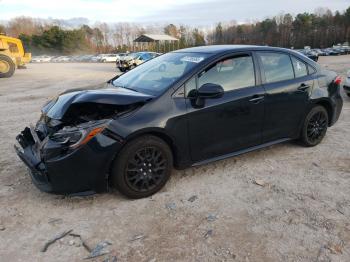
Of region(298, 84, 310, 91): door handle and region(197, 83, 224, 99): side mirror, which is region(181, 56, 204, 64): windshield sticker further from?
region(298, 84, 310, 91): door handle

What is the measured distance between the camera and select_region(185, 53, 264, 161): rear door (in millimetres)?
3770

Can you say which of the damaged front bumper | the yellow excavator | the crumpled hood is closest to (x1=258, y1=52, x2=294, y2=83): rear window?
the crumpled hood

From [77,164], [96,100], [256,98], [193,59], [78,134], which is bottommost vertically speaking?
[77,164]

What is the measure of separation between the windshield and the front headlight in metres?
0.77

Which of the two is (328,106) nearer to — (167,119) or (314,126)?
(314,126)

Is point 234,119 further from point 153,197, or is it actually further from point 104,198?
point 104,198

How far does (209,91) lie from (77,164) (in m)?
1.58

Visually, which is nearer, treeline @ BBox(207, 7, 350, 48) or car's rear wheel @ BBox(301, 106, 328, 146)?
car's rear wheel @ BBox(301, 106, 328, 146)

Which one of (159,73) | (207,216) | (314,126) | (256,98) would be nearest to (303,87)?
(314,126)

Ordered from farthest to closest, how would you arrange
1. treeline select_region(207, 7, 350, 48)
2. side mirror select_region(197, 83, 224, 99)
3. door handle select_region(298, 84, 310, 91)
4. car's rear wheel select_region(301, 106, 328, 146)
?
1. treeline select_region(207, 7, 350, 48)
2. car's rear wheel select_region(301, 106, 328, 146)
3. door handle select_region(298, 84, 310, 91)
4. side mirror select_region(197, 83, 224, 99)

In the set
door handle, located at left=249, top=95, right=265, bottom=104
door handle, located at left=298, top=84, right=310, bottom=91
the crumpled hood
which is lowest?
door handle, located at left=249, top=95, right=265, bottom=104

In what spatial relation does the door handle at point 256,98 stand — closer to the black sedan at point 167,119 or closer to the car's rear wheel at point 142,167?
the black sedan at point 167,119

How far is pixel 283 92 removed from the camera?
4.43m

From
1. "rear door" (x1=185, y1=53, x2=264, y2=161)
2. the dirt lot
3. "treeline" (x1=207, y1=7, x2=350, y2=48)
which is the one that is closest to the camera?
the dirt lot
